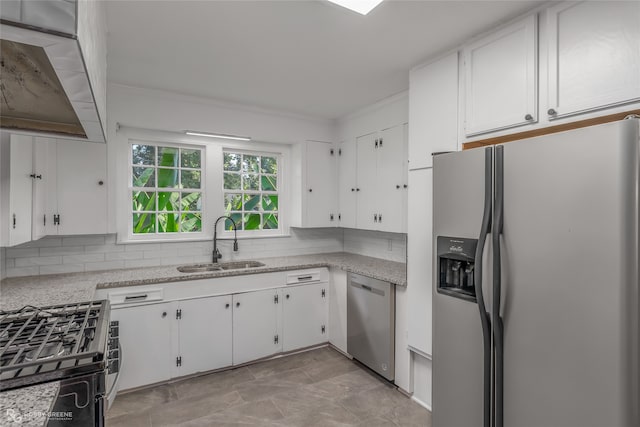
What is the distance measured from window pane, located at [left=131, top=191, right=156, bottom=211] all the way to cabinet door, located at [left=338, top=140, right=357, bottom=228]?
203 centimetres

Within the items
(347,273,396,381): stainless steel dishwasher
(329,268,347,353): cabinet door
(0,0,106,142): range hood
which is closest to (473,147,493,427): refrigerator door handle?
(347,273,396,381): stainless steel dishwasher

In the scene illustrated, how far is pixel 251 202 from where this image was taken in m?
3.83

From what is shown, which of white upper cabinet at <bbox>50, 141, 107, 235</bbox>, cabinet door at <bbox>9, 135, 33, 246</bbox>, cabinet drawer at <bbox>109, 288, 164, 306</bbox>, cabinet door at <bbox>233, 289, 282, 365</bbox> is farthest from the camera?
cabinet door at <bbox>233, 289, 282, 365</bbox>

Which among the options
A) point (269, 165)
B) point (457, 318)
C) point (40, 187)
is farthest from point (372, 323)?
point (40, 187)

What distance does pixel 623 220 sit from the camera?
1.15 metres

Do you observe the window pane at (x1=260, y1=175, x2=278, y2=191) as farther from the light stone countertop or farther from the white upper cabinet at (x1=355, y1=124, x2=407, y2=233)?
the white upper cabinet at (x1=355, y1=124, x2=407, y2=233)

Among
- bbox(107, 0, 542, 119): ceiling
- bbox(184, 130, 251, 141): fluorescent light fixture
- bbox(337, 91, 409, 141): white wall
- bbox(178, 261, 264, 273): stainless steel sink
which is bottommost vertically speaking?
bbox(178, 261, 264, 273): stainless steel sink

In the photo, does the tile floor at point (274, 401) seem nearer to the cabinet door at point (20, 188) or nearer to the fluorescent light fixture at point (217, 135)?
the cabinet door at point (20, 188)

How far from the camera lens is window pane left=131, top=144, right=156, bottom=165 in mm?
3209

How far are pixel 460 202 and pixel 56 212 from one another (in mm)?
2978

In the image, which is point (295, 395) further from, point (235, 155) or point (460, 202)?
point (235, 155)

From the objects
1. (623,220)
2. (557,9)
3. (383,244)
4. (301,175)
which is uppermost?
(557,9)

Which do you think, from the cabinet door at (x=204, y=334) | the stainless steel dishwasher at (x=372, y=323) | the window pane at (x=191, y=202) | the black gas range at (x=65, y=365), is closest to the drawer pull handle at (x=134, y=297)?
the cabinet door at (x=204, y=334)

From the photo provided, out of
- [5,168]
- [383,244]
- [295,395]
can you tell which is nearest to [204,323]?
[295,395]
